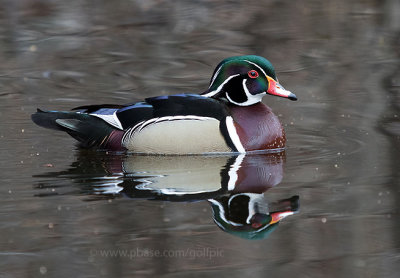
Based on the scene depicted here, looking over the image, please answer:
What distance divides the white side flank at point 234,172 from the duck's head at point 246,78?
691mm

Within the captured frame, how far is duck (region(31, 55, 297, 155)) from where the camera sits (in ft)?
30.9

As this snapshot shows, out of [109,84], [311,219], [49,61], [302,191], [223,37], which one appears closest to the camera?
[311,219]

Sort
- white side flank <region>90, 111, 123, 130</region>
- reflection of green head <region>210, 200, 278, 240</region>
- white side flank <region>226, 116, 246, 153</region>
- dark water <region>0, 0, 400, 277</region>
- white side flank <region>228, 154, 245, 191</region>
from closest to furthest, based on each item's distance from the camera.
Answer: dark water <region>0, 0, 400, 277</region>, reflection of green head <region>210, 200, 278, 240</region>, white side flank <region>228, 154, 245, 191</region>, white side flank <region>226, 116, 246, 153</region>, white side flank <region>90, 111, 123, 130</region>

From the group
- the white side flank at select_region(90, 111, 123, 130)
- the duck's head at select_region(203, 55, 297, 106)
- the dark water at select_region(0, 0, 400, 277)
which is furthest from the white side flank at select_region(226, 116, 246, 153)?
the white side flank at select_region(90, 111, 123, 130)

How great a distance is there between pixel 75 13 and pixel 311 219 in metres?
11.0

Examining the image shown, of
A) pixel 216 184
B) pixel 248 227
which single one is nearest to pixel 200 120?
pixel 216 184

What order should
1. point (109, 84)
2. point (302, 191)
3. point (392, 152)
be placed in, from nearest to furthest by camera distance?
point (302, 191) < point (392, 152) < point (109, 84)

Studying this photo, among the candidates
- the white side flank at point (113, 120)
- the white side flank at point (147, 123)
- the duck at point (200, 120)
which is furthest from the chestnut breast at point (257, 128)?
the white side flank at point (113, 120)

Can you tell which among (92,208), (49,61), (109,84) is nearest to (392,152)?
(92,208)

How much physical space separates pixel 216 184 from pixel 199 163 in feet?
2.84

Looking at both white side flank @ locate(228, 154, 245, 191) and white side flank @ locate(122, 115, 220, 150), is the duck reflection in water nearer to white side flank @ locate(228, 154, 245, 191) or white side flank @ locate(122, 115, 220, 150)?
white side flank @ locate(228, 154, 245, 191)

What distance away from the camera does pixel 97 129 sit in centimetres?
974

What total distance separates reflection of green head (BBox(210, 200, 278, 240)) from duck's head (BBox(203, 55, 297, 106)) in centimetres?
245

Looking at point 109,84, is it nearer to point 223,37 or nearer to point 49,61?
point 49,61
